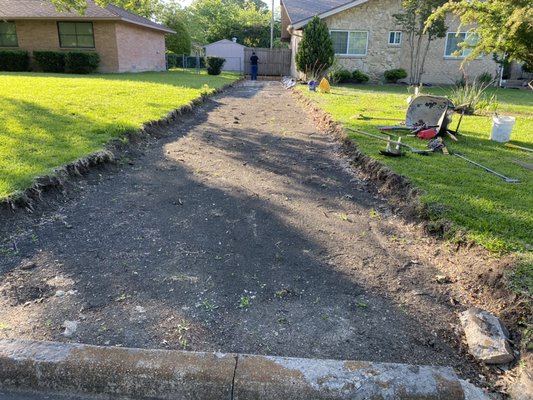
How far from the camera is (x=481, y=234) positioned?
3.42 meters

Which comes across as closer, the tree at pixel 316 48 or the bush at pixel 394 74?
the tree at pixel 316 48

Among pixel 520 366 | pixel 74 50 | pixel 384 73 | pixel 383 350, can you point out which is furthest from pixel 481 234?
pixel 74 50

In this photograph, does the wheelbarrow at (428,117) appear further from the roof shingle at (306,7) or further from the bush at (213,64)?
the bush at (213,64)

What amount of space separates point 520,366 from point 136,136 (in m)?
6.42

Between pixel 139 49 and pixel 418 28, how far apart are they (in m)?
17.0

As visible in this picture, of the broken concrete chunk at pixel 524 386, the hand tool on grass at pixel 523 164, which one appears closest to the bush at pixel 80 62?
the hand tool on grass at pixel 523 164

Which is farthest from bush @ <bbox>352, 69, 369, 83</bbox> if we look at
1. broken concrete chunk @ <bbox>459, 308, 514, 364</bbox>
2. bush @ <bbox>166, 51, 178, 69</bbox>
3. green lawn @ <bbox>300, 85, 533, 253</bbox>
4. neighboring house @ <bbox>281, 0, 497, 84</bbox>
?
bush @ <bbox>166, 51, 178, 69</bbox>

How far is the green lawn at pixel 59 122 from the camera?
4.75 meters

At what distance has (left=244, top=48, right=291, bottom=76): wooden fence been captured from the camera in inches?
1121

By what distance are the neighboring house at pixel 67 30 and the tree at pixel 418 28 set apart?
49.0ft

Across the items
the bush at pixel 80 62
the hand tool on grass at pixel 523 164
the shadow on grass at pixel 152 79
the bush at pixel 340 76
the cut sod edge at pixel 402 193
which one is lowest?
the cut sod edge at pixel 402 193

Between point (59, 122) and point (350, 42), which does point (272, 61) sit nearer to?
point (350, 42)

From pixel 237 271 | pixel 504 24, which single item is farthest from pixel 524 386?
pixel 504 24

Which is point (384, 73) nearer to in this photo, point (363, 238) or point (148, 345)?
point (363, 238)
